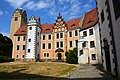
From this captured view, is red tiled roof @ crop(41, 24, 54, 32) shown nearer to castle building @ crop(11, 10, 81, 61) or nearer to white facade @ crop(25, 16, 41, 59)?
castle building @ crop(11, 10, 81, 61)

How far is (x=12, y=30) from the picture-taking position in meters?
56.1

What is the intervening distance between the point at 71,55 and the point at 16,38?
23.6m

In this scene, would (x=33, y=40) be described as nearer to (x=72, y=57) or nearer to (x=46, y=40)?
(x=46, y=40)

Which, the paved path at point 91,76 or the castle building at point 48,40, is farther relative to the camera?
the castle building at point 48,40

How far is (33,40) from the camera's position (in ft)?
139

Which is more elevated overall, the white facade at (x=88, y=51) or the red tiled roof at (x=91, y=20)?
the red tiled roof at (x=91, y=20)

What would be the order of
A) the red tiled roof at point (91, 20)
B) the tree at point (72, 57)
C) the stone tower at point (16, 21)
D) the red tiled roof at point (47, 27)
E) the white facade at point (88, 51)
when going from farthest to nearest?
the stone tower at point (16, 21) < the red tiled roof at point (47, 27) < the red tiled roof at point (91, 20) < the tree at point (72, 57) < the white facade at point (88, 51)

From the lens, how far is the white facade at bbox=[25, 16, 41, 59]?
41.6 m

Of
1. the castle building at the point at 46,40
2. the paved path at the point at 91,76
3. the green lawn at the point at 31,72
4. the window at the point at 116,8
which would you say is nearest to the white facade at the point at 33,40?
the castle building at the point at 46,40

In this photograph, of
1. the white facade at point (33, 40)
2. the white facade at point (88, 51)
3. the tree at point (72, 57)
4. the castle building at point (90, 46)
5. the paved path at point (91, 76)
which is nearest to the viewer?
the paved path at point (91, 76)

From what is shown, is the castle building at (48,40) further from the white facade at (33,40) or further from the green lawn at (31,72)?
the green lawn at (31,72)

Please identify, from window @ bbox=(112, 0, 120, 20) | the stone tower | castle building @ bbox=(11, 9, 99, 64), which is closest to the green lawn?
window @ bbox=(112, 0, 120, 20)

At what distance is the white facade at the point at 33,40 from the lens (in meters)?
41.6

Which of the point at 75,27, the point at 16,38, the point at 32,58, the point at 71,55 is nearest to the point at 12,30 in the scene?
the point at 16,38
